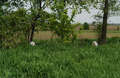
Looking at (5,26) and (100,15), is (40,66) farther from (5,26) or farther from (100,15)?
(100,15)

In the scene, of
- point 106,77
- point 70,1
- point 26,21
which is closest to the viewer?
point 106,77

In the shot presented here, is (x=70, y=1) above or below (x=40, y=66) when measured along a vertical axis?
above

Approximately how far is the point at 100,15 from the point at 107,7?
930 mm

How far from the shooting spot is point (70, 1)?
37.7ft

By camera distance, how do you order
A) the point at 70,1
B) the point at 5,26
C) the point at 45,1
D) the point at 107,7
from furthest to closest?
1. the point at 107,7
2. the point at 70,1
3. the point at 45,1
4. the point at 5,26

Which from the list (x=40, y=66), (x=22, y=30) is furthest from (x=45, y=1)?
(x=40, y=66)

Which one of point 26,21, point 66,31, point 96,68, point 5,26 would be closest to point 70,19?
point 66,31

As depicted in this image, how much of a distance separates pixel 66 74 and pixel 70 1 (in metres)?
8.53

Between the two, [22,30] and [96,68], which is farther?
[22,30]

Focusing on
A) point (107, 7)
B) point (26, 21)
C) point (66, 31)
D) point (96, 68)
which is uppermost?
point (107, 7)

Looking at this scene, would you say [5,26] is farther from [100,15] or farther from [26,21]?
[100,15]

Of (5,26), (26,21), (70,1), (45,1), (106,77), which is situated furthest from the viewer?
(70,1)

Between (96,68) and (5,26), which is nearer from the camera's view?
(96,68)

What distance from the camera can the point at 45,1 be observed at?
1038 centimetres
